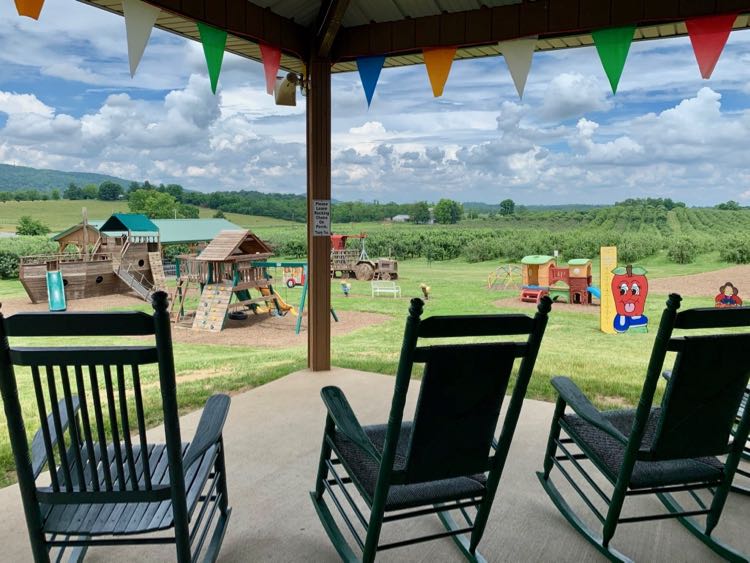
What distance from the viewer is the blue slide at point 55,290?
3.96m

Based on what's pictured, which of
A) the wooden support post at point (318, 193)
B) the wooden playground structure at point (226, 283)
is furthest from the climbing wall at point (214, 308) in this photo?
the wooden support post at point (318, 193)

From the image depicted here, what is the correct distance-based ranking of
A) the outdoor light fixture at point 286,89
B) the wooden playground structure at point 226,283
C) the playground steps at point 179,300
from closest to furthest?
the outdoor light fixture at point 286,89, the playground steps at point 179,300, the wooden playground structure at point 226,283

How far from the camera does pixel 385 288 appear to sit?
7.06 metres

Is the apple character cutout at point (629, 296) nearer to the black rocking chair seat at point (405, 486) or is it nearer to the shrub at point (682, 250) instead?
the shrub at point (682, 250)

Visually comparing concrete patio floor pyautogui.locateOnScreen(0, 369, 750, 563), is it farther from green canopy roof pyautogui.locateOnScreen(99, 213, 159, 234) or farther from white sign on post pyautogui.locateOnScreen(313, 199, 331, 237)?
green canopy roof pyautogui.locateOnScreen(99, 213, 159, 234)

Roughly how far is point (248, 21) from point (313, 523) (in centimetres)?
286

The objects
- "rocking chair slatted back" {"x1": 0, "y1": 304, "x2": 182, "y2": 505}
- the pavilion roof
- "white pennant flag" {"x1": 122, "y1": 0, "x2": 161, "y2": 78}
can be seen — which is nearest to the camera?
"rocking chair slatted back" {"x1": 0, "y1": 304, "x2": 182, "y2": 505}

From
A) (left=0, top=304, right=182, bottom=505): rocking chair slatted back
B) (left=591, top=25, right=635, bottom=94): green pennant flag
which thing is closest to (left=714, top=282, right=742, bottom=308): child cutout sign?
(left=591, top=25, right=635, bottom=94): green pennant flag

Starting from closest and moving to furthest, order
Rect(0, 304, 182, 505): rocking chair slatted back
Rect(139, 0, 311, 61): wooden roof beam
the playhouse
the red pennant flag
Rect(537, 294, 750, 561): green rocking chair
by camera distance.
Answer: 1. Rect(0, 304, 182, 505): rocking chair slatted back
2. Rect(537, 294, 750, 561): green rocking chair
3. Rect(139, 0, 311, 61): wooden roof beam
4. the red pennant flag
5. the playhouse

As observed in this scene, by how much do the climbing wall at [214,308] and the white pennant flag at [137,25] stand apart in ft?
12.9

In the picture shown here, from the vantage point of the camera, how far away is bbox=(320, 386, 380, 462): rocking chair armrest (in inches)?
61.6

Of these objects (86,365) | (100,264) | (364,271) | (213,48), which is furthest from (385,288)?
(86,365)

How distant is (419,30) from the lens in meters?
3.55

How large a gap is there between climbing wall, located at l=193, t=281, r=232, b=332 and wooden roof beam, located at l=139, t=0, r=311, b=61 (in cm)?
342
